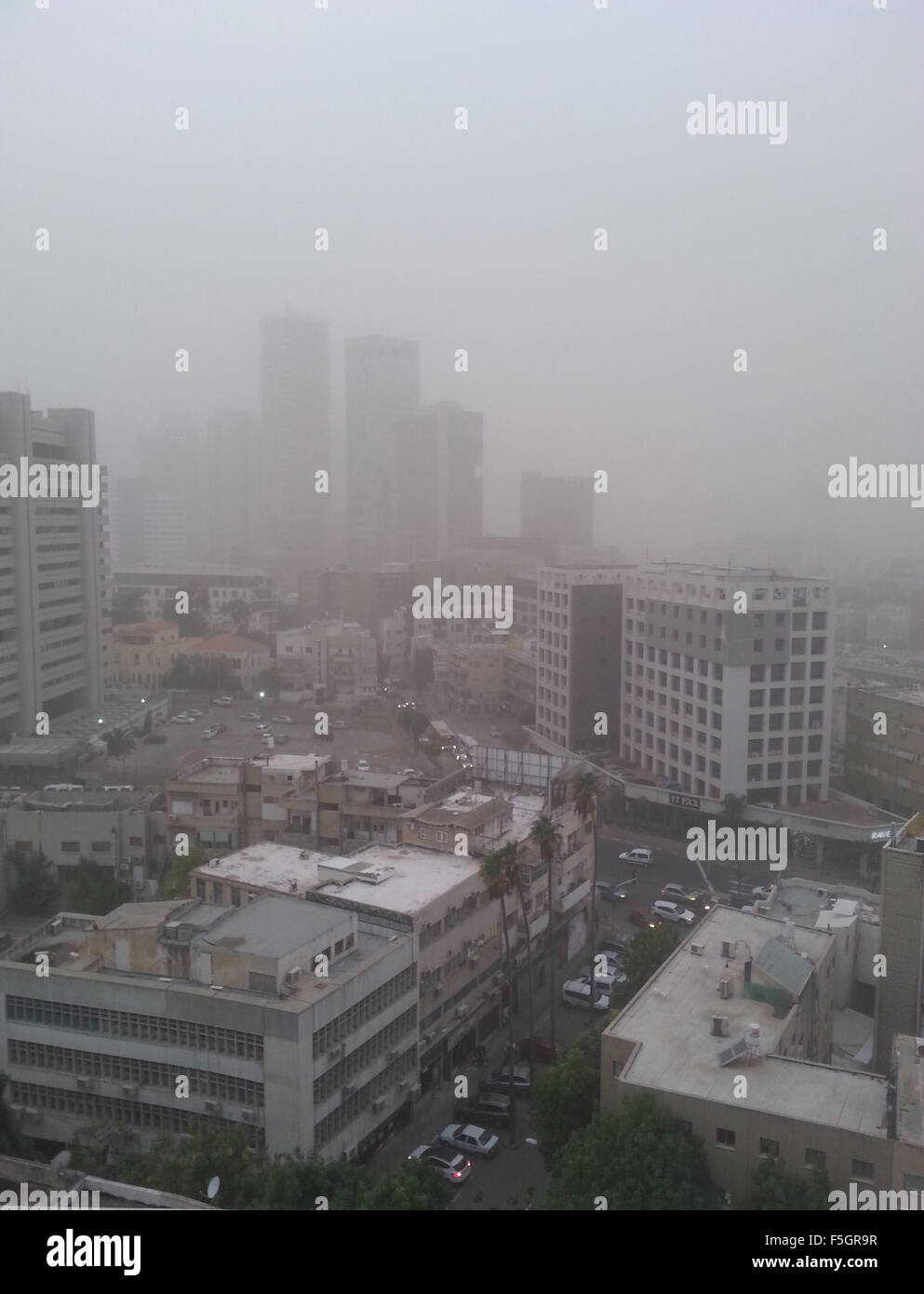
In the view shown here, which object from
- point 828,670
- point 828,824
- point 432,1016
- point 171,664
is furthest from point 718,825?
point 171,664

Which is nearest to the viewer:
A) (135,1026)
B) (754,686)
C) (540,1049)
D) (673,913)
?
(135,1026)

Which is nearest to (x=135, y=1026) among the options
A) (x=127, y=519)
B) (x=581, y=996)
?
(x=581, y=996)

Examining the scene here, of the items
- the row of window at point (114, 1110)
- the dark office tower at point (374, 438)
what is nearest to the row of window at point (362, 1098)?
the row of window at point (114, 1110)

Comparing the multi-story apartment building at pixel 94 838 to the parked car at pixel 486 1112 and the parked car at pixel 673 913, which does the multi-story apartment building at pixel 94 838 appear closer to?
the parked car at pixel 486 1112

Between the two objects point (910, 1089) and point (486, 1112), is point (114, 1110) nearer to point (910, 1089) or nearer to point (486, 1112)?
point (486, 1112)

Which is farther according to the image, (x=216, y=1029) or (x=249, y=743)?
(x=249, y=743)

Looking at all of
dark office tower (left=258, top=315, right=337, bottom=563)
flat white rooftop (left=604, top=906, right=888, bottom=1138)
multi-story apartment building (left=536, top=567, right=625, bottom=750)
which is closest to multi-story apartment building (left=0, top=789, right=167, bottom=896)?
flat white rooftop (left=604, top=906, right=888, bottom=1138)

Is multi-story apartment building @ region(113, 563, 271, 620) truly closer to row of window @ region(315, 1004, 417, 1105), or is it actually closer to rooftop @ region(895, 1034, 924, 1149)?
row of window @ region(315, 1004, 417, 1105)
